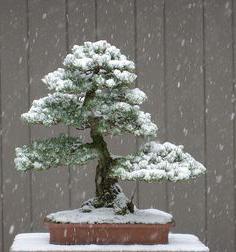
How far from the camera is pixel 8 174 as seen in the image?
3506 millimetres

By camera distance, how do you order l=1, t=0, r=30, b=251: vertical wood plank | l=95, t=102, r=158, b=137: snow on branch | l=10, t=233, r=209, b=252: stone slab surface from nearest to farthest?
l=10, t=233, r=209, b=252: stone slab surface, l=95, t=102, r=158, b=137: snow on branch, l=1, t=0, r=30, b=251: vertical wood plank

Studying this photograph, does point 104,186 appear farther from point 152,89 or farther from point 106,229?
point 152,89

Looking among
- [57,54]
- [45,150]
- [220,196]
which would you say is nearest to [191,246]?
[45,150]

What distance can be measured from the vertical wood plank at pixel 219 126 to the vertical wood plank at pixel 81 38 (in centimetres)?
58

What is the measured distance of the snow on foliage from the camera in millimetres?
2152

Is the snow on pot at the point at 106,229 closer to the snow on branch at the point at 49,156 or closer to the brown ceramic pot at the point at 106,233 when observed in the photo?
the brown ceramic pot at the point at 106,233

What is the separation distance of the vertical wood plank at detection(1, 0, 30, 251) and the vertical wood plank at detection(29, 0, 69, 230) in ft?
0.13

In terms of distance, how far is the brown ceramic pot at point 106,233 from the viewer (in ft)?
7.29

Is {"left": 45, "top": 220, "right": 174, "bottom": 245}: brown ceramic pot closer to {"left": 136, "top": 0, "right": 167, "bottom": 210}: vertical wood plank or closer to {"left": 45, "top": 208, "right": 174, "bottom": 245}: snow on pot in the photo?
{"left": 45, "top": 208, "right": 174, "bottom": 245}: snow on pot

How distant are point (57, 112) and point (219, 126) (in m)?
1.46

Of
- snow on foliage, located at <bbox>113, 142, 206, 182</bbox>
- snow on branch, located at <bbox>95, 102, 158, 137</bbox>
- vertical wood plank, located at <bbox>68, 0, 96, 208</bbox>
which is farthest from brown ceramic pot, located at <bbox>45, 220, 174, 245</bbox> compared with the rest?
vertical wood plank, located at <bbox>68, 0, 96, 208</bbox>

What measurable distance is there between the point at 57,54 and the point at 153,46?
476 millimetres

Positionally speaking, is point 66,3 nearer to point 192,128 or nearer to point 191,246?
point 192,128

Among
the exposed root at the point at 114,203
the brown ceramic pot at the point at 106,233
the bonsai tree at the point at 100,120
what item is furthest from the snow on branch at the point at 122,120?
the brown ceramic pot at the point at 106,233
